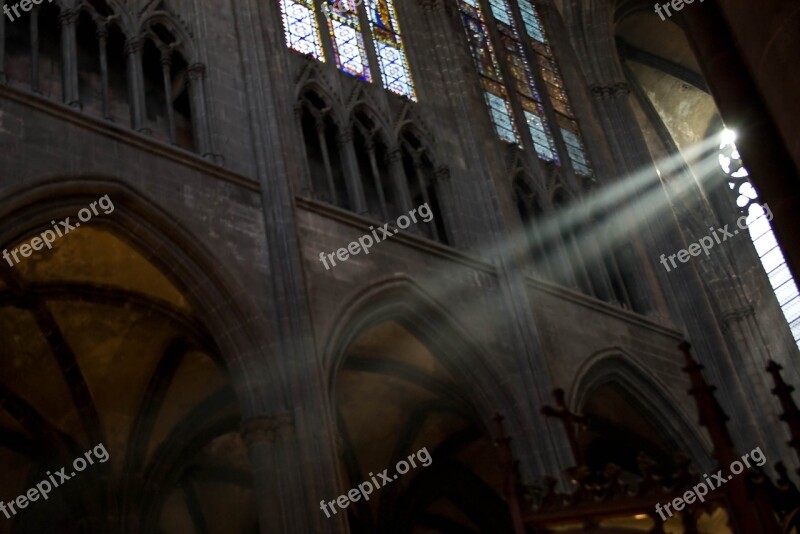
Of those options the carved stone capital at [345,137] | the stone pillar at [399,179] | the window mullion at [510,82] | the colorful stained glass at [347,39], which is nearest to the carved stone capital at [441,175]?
the stone pillar at [399,179]

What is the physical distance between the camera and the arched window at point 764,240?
2017 cm

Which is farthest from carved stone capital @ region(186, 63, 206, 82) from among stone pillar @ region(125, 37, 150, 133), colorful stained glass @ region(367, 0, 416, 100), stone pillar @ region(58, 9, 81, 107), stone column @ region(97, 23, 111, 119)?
colorful stained glass @ region(367, 0, 416, 100)

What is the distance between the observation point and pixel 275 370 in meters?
10.5

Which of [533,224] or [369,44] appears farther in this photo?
[533,224]

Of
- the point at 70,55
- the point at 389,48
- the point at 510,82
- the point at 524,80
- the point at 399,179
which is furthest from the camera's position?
the point at 524,80

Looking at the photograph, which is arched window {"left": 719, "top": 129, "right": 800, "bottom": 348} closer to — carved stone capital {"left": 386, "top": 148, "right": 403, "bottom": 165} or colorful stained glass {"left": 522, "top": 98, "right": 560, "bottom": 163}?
colorful stained glass {"left": 522, "top": 98, "right": 560, "bottom": 163}

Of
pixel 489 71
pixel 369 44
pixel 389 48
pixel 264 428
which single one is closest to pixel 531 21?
pixel 489 71

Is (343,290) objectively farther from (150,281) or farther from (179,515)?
(179,515)

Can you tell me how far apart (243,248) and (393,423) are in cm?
527

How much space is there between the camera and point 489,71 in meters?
17.7

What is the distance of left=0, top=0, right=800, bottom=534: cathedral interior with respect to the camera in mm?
10078

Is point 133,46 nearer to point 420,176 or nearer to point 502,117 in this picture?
point 420,176

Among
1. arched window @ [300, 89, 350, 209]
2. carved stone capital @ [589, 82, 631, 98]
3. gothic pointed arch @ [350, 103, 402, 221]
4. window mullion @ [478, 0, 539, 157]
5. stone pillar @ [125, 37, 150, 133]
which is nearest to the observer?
stone pillar @ [125, 37, 150, 133]

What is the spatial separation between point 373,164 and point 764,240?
34.2ft
